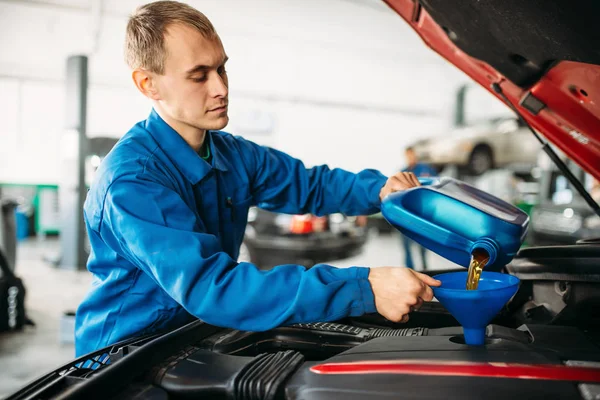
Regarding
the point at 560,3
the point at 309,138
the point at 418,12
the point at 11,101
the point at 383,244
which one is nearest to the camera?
the point at 560,3

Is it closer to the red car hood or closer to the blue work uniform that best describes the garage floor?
the blue work uniform

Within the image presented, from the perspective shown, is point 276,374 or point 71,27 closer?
point 276,374

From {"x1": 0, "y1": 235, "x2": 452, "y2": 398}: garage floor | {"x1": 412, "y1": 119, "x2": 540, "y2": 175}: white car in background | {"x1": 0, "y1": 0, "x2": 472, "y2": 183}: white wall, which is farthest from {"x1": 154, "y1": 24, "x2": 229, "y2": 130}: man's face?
{"x1": 412, "y1": 119, "x2": 540, "y2": 175}: white car in background

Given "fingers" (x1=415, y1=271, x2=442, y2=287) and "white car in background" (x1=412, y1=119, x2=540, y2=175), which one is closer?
"fingers" (x1=415, y1=271, x2=442, y2=287)

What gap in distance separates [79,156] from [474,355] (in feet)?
19.8

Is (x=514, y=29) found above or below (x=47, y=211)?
above

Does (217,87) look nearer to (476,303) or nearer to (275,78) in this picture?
(476,303)

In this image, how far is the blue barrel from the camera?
3.79ft

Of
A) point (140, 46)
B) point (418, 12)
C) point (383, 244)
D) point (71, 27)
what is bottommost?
point (383, 244)

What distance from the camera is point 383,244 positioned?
26.8 ft

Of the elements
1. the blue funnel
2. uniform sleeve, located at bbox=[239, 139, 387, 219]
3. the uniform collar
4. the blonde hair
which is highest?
the blonde hair

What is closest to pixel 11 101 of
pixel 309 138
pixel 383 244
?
pixel 309 138

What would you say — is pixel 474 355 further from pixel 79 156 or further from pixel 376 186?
pixel 79 156

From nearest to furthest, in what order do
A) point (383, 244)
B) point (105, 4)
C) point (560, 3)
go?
1. point (560, 3)
2. point (105, 4)
3. point (383, 244)
